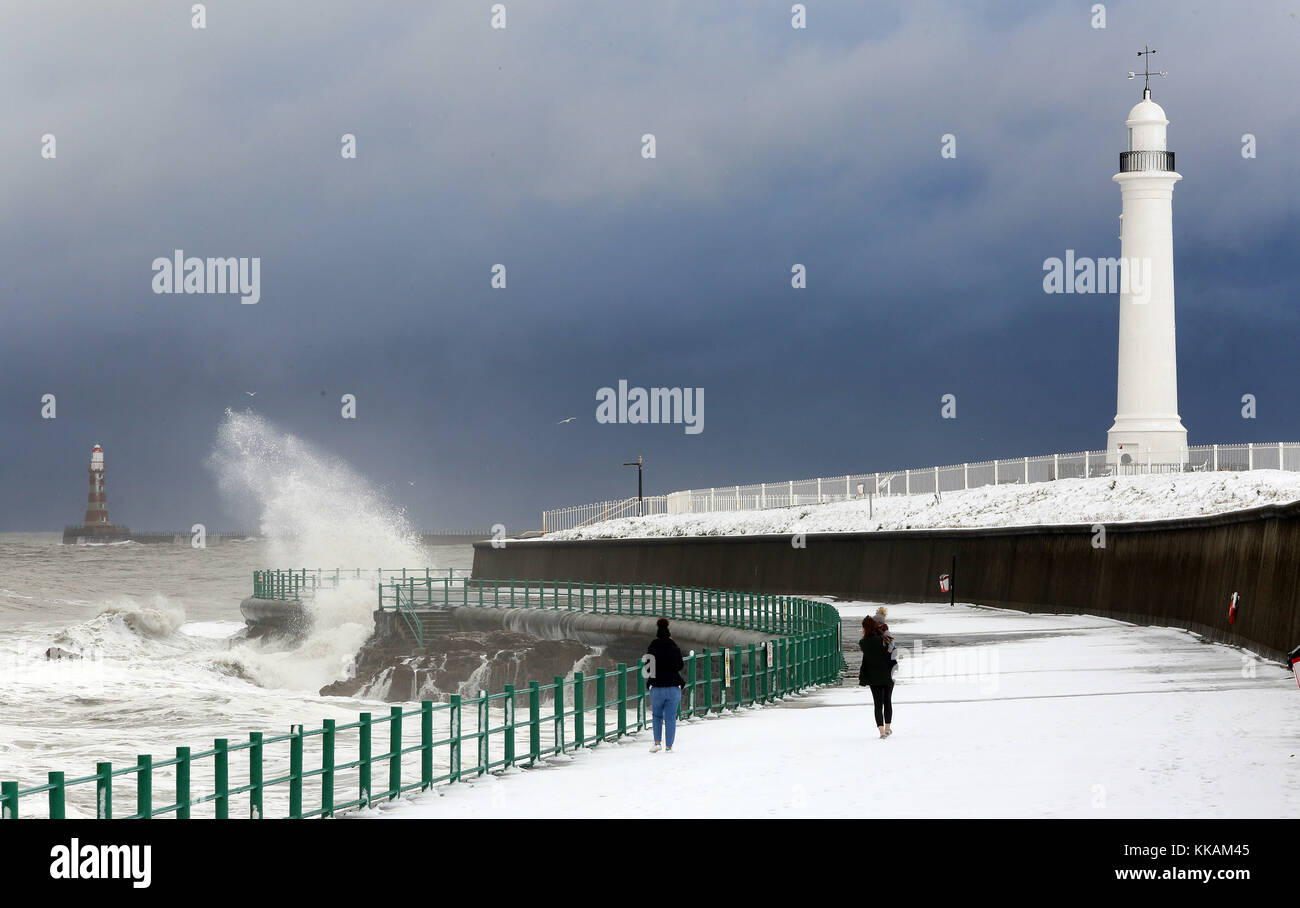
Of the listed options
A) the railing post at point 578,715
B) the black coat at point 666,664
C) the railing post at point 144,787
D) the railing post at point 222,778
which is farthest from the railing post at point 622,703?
the railing post at point 144,787

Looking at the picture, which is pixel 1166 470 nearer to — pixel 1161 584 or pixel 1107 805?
pixel 1161 584

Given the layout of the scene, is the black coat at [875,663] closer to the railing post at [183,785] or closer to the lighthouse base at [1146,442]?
the railing post at [183,785]

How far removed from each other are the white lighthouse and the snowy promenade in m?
35.5

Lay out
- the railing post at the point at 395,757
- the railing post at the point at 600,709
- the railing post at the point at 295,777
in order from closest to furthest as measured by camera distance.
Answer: the railing post at the point at 295,777 → the railing post at the point at 395,757 → the railing post at the point at 600,709

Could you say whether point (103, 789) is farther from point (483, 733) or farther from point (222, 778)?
point (483, 733)

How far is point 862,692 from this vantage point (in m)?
23.3

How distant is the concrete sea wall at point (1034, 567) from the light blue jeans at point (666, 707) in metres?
9.72

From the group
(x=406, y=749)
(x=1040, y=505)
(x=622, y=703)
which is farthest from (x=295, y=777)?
(x=1040, y=505)

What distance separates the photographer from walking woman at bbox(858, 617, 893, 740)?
54.4 feet

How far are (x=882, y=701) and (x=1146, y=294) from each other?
4623cm

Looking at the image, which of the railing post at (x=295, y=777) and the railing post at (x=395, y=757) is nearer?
the railing post at (x=295, y=777)

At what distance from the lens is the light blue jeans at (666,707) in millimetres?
16609

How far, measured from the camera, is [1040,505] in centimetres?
5362

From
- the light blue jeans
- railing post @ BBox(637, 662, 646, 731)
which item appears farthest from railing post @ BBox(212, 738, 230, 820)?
railing post @ BBox(637, 662, 646, 731)
